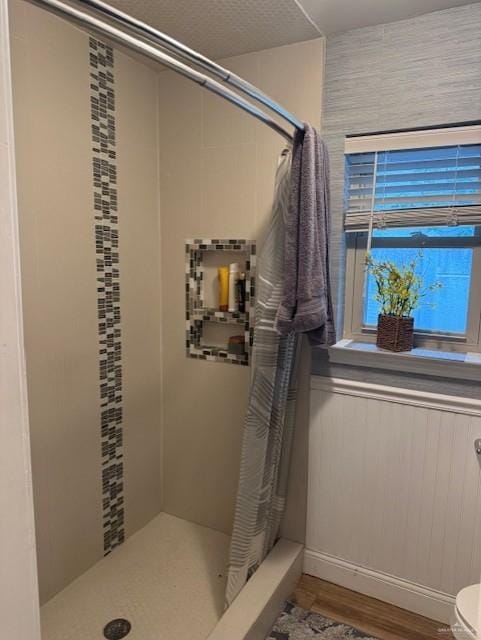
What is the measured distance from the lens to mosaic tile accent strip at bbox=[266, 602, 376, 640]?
1.68 meters

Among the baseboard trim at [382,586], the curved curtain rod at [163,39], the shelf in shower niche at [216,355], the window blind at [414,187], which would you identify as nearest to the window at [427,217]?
the window blind at [414,187]

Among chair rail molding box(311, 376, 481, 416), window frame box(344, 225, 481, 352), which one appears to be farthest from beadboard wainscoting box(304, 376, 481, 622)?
window frame box(344, 225, 481, 352)

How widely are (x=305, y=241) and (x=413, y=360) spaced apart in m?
A: 0.65

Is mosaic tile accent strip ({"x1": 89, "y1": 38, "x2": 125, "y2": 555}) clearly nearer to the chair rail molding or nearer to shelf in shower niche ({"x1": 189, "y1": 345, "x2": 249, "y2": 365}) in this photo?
shelf in shower niche ({"x1": 189, "y1": 345, "x2": 249, "y2": 365})

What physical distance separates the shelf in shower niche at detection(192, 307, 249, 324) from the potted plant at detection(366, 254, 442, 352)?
61 cm

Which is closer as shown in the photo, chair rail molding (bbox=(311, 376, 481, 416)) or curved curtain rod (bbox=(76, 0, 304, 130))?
curved curtain rod (bbox=(76, 0, 304, 130))

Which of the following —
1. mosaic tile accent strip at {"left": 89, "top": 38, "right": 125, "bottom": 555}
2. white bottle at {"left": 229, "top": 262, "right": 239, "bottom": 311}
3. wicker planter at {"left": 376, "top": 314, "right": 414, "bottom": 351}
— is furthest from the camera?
white bottle at {"left": 229, "top": 262, "right": 239, "bottom": 311}

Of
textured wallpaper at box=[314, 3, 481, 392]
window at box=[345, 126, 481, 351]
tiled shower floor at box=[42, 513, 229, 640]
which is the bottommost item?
tiled shower floor at box=[42, 513, 229, 640]

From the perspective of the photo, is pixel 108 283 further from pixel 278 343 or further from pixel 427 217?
pixel 427 217

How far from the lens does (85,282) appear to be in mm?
Result: 1873

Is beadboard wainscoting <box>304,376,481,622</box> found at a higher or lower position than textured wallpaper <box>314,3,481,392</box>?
lower

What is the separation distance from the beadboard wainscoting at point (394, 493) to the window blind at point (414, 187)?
67cm

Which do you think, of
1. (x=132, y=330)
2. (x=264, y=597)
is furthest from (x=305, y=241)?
(x=264, y=597)

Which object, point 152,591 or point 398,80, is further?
point 152,591
